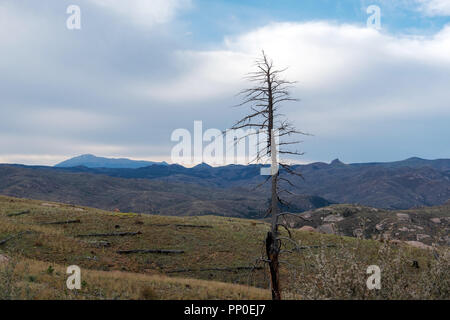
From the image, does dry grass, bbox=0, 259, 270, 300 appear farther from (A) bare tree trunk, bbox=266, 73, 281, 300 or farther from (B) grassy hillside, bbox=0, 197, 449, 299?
(A) bare tree trunk, bbox=266, 73, 281, 300

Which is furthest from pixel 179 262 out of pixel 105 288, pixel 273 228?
pixel 273 228

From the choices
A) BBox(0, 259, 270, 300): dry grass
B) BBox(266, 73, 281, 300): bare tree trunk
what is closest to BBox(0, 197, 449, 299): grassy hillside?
BBox(0, 259, 270, 300): dry grass

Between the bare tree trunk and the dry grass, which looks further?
the bare tree trunk

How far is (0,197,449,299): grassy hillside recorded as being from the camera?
1322cm

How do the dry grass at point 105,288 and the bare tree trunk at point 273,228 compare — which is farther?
the bare tree trunk at point 273,228

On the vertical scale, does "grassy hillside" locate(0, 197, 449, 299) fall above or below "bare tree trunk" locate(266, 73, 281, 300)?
below

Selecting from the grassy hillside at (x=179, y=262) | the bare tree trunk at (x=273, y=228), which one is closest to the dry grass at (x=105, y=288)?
the grassy hillside at (x=179, y=262)

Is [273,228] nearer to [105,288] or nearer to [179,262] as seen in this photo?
[105,288]

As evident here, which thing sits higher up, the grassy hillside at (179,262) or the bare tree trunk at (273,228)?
the bare tree trunk at (273,228)

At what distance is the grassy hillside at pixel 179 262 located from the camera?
13.2 meters

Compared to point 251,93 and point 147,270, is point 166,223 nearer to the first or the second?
point 147,270

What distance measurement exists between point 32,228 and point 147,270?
41.4 feet

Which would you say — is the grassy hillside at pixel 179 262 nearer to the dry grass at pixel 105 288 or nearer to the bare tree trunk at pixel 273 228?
the dry grass at pixel 105 288
